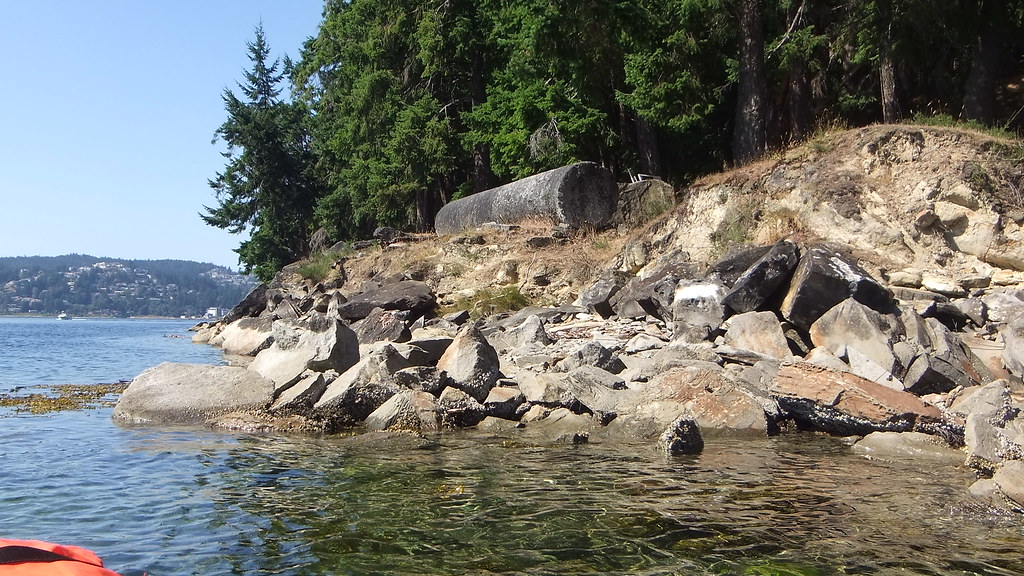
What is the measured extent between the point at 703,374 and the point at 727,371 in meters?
0.53

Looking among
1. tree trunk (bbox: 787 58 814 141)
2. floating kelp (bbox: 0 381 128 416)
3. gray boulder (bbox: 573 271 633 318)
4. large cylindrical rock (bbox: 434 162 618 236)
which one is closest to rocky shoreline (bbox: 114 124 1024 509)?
gray boulder (bbox: 573 271 633 318)

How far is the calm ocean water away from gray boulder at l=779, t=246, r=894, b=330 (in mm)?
2926

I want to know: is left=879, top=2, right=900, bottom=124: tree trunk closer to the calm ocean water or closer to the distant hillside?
the calm ocean water

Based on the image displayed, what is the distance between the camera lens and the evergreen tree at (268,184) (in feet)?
136

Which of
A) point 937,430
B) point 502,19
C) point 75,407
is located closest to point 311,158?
point 502,19

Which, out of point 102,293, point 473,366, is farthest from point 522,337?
point 102,293

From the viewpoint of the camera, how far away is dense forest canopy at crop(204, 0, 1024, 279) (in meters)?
17.0

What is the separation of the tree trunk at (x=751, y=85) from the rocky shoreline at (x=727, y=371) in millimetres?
4187

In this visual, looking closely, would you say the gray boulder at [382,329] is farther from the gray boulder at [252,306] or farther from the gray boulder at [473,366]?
the gray boulder at [252,306]

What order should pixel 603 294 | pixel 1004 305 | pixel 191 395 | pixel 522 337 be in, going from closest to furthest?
pixel 191 395 < pixel 1004 305 < pixel 522 337 < pixel 603 294

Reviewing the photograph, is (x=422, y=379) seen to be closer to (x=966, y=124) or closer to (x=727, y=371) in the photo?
(x=727, y=371)

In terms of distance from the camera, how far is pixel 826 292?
10.9m

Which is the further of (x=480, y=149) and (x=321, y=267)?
(x=480, y=149)

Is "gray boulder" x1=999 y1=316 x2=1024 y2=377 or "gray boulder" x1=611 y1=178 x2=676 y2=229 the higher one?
"gray boulder" x1=611 y1=178 x2=676 y2=229
